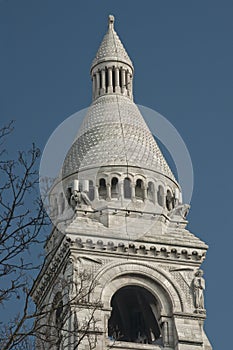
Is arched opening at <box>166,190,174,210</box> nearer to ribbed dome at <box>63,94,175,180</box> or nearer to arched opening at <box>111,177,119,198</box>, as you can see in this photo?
ribbed dome at <box>63,94,175,180</box>

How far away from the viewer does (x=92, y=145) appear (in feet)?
171

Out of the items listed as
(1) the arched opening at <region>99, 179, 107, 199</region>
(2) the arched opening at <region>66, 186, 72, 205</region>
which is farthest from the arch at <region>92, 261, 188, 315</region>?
(2) the arched opening at <region>66, 186, 72, 205</region>

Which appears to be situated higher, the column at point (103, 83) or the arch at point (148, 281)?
the column at point (103, 83)

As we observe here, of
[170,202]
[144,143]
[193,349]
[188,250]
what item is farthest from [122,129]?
[193,349]

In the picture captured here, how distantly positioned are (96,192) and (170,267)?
5.13m

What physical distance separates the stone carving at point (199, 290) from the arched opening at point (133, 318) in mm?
2176

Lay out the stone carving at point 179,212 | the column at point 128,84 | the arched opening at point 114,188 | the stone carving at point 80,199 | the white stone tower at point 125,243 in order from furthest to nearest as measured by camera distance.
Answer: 1. the column at point 128,84
2. the stone carving at point 179,212
3. the arched opening at point 114,188
4. the stone carving at point 80,199
5. the white stone tower at point 125,243

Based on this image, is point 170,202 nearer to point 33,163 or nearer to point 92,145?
point 92,145

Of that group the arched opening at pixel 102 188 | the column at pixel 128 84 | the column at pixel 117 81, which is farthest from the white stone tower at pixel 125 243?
the column at pixel 128 84

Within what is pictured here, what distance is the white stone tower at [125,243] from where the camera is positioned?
45.6 meters

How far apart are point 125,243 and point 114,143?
644 centimetres

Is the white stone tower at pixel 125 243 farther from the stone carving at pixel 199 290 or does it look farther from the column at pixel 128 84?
the column at pixel 128 84

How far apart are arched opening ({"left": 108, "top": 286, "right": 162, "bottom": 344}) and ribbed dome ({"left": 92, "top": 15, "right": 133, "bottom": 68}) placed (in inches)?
543

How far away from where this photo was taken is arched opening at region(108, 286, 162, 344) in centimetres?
4856
